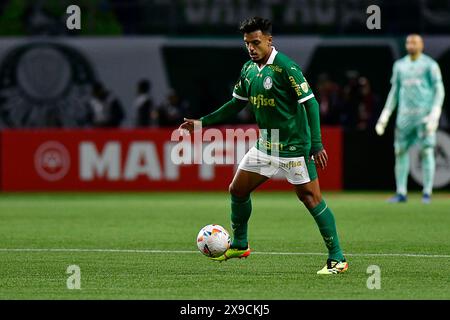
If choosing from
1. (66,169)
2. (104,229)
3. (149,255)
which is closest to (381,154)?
(66,169)

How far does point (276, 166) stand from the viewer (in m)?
10.5

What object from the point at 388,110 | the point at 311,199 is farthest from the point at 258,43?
the point at 388,110

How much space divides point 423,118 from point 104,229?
676 cm

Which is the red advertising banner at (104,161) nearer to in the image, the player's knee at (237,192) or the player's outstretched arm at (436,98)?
the player's outstretched arm at (436,98)

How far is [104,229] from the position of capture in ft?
48.2

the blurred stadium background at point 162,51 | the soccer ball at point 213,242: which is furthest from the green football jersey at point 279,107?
the blurred stadium background at point 162,51

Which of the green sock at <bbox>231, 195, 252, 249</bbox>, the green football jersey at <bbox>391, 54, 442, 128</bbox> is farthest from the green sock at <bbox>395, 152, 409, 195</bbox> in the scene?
the green sock at <bbox>231, 195, 252, 249</bbox>

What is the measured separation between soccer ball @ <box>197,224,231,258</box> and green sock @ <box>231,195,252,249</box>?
18 centimetres

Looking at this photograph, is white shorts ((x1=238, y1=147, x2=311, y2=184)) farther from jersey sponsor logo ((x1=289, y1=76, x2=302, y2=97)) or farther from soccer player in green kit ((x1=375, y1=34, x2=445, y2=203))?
soccer player in green kit ((x1=375, y1=34, x2=445, y2=203))

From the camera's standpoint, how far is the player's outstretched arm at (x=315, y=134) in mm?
10008

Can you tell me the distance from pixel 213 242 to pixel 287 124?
1.37 meters

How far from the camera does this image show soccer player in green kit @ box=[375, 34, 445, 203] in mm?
18875

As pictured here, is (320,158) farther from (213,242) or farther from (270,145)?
(213,242)
